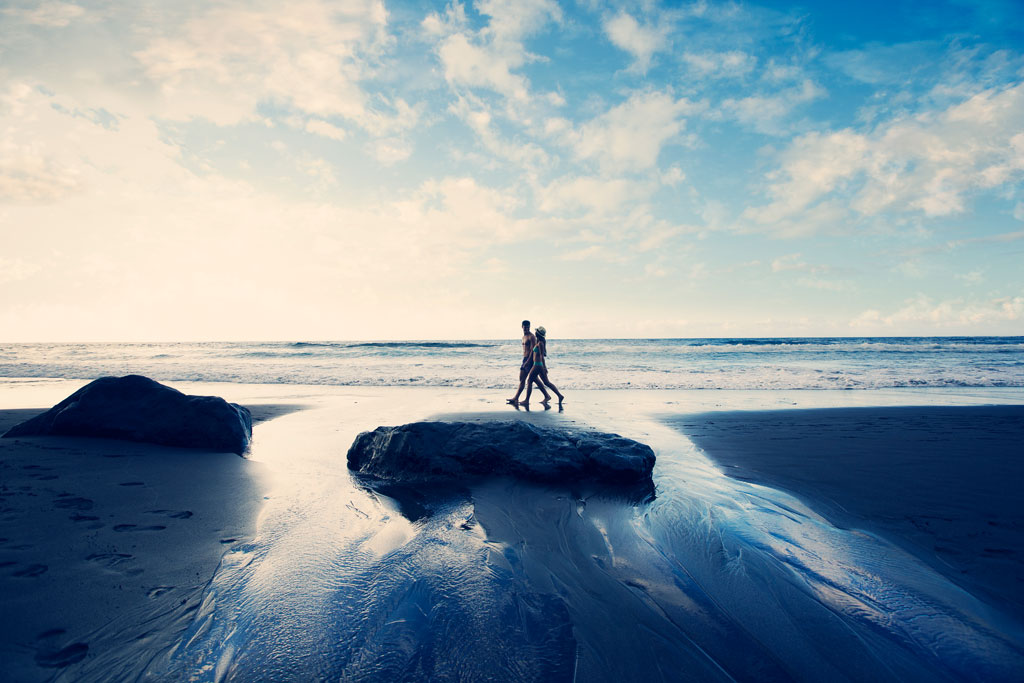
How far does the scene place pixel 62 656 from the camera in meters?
1.78

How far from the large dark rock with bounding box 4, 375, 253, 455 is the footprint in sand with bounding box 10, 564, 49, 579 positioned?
332cm

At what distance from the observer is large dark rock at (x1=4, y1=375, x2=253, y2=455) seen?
543 cm

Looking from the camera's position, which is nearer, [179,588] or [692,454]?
[179,588]

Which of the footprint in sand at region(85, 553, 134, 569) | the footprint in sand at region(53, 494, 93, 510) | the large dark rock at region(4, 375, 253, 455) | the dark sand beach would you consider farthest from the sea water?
the large dark rock at region(4, 375, 253, 455)

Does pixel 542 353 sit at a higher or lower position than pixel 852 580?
higher

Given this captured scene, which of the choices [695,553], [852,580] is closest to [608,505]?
[695,553]

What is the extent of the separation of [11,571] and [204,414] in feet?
12.3

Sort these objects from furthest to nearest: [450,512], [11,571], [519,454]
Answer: [519,454], [450,512], [11,571]

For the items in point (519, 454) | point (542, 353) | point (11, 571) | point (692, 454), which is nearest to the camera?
point (11, 571)

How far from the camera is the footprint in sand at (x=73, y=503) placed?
3.24 meters

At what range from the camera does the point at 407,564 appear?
2.71m

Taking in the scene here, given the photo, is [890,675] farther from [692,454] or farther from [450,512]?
[692,454]

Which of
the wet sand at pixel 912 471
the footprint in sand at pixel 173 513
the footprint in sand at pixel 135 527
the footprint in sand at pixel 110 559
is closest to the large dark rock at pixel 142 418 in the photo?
the footprint in sand at pixel 173 513

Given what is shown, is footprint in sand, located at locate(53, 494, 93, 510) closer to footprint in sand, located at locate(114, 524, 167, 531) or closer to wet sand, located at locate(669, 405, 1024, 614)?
footprint in sand, located at locate(114, 524, 167, 531)
